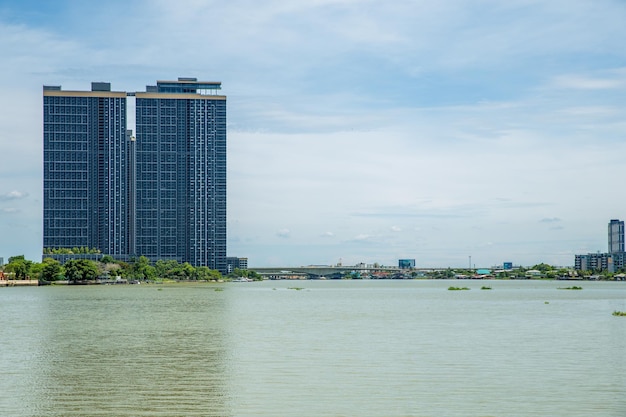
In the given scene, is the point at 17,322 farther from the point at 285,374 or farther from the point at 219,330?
the point at 285,374

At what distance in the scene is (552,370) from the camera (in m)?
38.1

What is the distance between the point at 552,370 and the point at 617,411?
990 centimetres

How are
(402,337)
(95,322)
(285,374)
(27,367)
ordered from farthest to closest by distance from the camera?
(95,322) → (402,337) → (27,367) → (285,374)

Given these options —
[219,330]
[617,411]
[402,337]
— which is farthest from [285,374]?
[219,330]

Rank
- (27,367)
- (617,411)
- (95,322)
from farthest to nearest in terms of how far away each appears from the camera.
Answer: (95,322) < (27,367) < (617,411)

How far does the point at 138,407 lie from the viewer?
1144 inches

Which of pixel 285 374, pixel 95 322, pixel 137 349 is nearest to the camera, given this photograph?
pixel 285 374

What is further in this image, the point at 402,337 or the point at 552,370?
the point at 402,337

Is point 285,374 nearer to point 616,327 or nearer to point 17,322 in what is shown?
point 616,327

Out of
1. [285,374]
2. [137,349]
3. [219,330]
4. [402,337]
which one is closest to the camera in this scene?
[285,374]

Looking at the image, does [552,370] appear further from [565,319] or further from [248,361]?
[565,319]

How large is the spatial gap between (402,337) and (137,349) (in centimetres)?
1908

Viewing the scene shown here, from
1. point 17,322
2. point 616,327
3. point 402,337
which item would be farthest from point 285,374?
point 17,322

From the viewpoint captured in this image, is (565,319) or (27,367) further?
(565,319)
